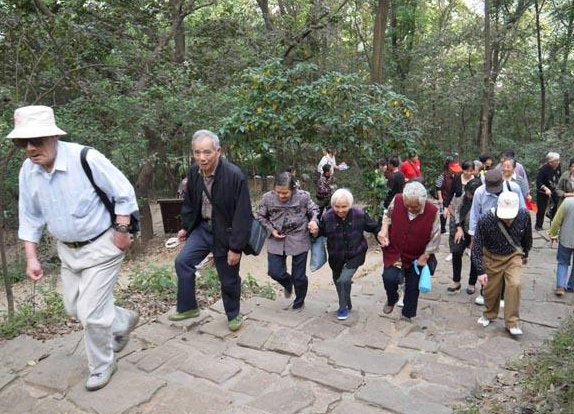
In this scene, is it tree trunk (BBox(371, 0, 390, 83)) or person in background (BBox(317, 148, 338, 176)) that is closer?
person in background (BBox(317, 148, 338, 176))

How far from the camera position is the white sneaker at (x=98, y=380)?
3.40 m

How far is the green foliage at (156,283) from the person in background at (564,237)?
4.69m

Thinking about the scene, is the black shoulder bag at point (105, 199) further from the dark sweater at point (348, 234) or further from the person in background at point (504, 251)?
the person in background at point (504, 251)

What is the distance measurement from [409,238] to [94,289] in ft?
9.69

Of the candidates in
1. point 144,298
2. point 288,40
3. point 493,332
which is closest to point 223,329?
point 144,298

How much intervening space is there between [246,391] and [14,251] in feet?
39.8

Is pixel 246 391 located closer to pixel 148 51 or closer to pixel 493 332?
pixel 493 332

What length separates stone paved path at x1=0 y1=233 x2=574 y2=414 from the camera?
131 inches

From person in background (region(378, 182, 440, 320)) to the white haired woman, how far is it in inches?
7.8

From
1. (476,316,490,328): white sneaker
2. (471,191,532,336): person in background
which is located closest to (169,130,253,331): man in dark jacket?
(471,191,532,336): person in background

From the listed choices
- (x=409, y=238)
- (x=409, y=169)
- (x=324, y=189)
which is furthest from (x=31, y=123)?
(x=409, y=169)

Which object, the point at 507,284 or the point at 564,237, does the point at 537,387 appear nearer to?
the point at 507,284

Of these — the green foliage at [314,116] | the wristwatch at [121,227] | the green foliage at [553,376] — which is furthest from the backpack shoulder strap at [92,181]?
the green foliage at [314,116]

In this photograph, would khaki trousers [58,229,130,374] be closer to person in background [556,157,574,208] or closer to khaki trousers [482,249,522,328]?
khaki trousers [482,249,522,328]
